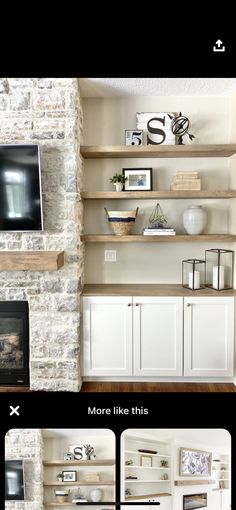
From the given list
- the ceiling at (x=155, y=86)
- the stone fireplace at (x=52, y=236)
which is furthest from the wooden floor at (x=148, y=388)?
the ceiling at (x=155, y=86)

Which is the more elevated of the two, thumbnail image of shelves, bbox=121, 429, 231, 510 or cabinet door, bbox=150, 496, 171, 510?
thumbnail image of shelves, bbox=121, 429, 231, 510

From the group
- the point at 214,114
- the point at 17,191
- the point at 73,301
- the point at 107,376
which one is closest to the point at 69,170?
the point at 17,191

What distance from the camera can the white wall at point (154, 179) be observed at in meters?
2.95

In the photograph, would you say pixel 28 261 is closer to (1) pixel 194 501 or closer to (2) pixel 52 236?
(2) pixel 52 236

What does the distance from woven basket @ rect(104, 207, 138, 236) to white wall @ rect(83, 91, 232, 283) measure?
0.19m

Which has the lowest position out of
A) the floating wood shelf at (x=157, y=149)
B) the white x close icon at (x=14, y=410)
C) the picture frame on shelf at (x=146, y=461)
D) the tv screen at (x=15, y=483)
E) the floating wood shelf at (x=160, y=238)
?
the tv screen at (x=15, y=483)

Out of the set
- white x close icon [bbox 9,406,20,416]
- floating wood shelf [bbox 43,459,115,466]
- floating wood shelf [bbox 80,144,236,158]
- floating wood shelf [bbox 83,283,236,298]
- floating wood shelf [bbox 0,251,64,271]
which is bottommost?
floating wood shelf [bbox 43,459,115,466]

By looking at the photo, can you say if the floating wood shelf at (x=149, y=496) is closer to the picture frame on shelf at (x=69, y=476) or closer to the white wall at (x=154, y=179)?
the picture frame on shelf at (x=69, y=476)

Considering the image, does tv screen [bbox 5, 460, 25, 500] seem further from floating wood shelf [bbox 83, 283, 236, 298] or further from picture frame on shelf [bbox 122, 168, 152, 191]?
picture frame on shelf [bbox 122, 168, 152, 191]

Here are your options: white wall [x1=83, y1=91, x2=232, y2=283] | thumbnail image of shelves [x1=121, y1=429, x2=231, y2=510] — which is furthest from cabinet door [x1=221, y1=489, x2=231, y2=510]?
white wall [x1=83, y1=91, x2=232, y2=283]

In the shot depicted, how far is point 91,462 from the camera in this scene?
1.52 m

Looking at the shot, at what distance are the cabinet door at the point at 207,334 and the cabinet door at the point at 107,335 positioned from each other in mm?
417

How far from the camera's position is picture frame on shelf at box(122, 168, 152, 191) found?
2.89 m
